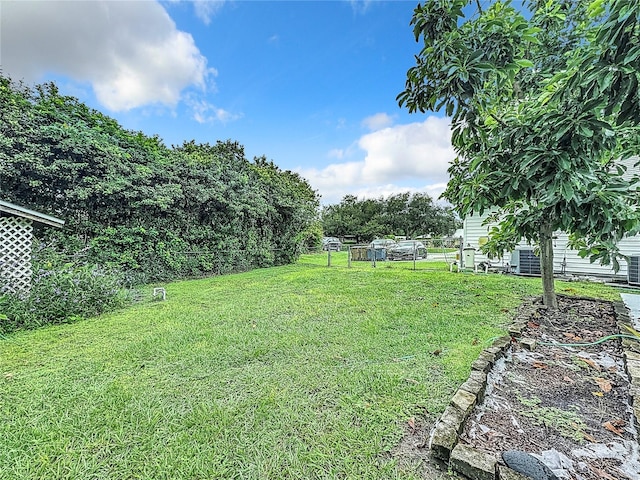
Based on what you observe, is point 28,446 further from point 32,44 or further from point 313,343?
point 32,44

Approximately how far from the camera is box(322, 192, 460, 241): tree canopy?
32.4 meters

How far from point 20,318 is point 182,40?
7330mm

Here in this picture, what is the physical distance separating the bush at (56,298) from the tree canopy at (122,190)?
1708 mm

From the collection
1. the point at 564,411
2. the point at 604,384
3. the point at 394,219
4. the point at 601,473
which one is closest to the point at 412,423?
the point at 601,473

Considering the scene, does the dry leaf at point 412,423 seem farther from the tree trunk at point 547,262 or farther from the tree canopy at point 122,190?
the tree canopy at point 122,190

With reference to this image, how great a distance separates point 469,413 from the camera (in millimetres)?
1880

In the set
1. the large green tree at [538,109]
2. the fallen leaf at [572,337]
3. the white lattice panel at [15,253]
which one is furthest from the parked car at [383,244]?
the white lattice panel at [15,253]

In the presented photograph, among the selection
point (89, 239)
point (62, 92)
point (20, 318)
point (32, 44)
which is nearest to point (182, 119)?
point (62, 92)

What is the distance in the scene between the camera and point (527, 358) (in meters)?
2.83

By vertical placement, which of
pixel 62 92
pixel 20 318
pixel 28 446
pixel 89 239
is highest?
pixel 62 92

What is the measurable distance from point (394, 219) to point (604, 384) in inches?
1240

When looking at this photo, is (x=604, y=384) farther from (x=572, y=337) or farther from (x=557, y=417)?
(x=572, y=337)

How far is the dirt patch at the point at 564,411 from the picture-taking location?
1551 millimetres

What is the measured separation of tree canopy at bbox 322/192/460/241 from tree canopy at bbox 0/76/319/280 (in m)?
22.6
